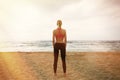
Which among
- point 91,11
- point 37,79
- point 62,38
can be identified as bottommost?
point 37,79

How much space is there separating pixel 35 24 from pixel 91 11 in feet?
15.9

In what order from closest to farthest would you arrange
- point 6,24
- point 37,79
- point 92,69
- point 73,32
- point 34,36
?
point 37,79, point 92,69, point 6,24, point 73,32, point 34,36

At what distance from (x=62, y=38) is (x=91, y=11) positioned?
56.5 feet

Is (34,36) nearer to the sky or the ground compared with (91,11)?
nearer to the ground

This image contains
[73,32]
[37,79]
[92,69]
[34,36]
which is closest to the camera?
[37,79]

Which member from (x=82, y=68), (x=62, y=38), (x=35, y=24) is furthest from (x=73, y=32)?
(x=62, y=38)

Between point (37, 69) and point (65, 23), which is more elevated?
point (65, 23)

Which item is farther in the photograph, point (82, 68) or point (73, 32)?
point (73, 32)

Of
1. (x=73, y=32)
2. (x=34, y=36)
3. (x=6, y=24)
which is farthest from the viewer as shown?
(x=34, y=36)

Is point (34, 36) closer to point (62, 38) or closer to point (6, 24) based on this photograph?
point (6, 24)

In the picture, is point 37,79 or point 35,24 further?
point 35,24

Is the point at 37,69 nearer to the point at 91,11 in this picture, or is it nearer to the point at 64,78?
the point at 64,78

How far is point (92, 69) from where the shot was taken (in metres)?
9.05

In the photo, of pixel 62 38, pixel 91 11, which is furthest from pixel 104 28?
pixel 62 38
